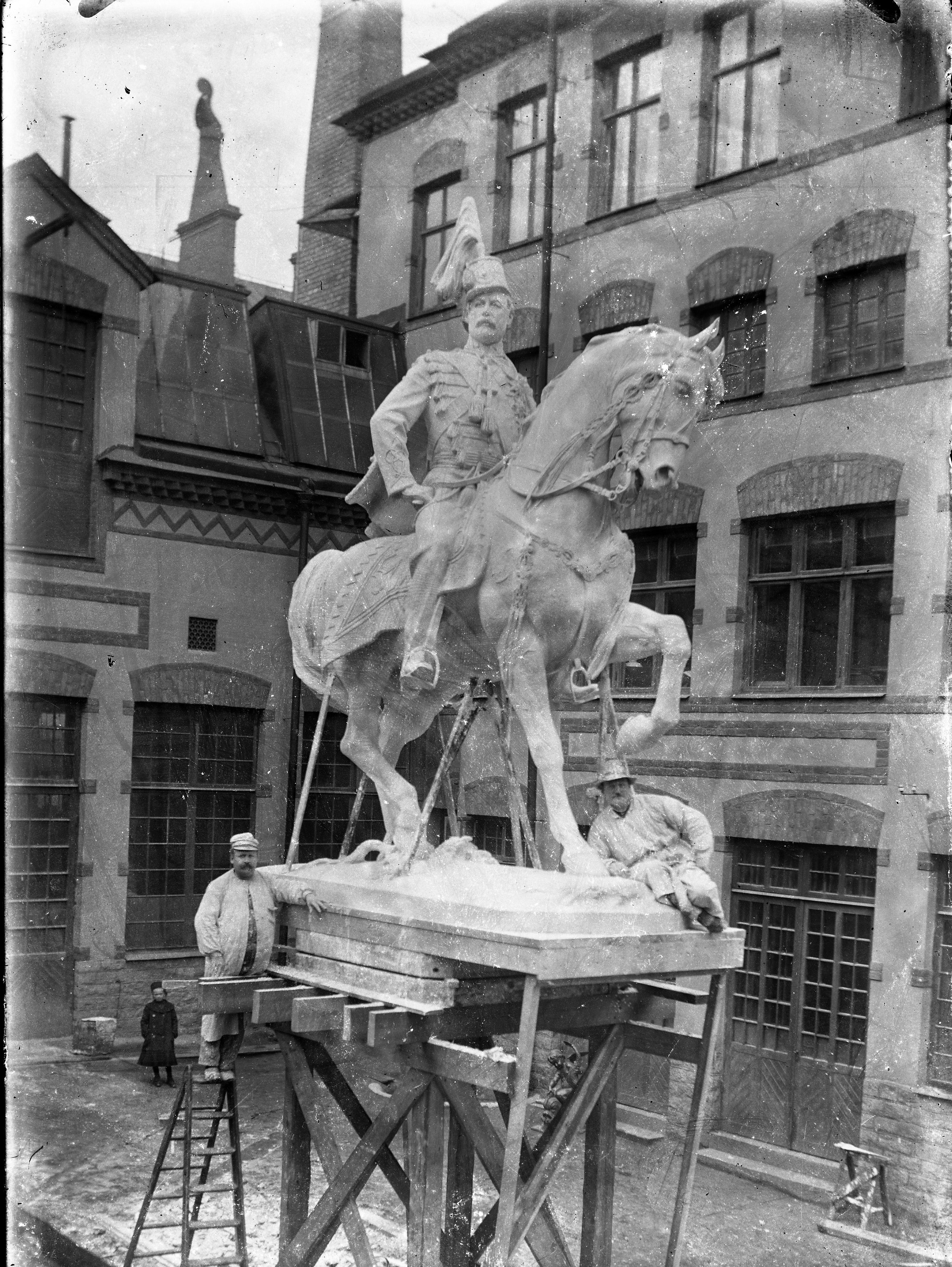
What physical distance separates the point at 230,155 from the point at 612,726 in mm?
7092

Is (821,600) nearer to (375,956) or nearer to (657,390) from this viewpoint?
(657,390)

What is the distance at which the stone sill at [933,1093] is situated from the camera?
941cm

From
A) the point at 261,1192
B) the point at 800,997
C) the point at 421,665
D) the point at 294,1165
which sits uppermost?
the point at 421,665

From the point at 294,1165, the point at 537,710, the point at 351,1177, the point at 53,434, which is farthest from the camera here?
the point at 53,434

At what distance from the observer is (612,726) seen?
19.7 feet

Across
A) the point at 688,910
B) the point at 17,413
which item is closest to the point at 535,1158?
the point at 688,910

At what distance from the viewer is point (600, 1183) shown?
19.9 feet

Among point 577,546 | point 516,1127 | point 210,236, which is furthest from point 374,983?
point 210,236

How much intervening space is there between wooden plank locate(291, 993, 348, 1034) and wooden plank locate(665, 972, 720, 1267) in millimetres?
1532

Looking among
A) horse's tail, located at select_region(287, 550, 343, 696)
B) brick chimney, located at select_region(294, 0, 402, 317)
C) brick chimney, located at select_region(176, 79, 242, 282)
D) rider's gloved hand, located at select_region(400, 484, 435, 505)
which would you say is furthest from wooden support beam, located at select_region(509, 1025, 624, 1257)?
brick chimney, located at select_region(294, 0, 402, 317)

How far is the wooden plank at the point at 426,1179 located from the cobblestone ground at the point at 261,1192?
6.46ft

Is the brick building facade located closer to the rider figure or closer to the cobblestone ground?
the cobblestone ground

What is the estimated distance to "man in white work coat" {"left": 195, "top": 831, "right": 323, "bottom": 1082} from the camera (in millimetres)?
6715

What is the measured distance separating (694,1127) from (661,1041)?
386mm
